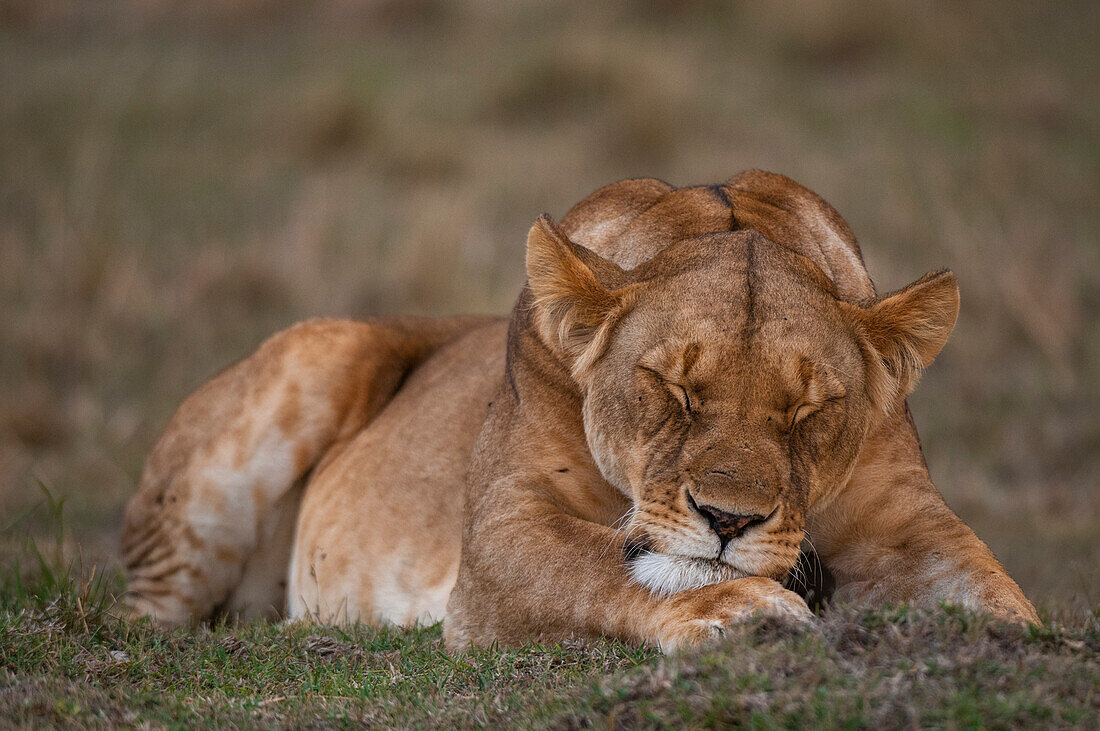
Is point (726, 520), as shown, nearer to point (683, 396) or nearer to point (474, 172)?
point (683, 396)

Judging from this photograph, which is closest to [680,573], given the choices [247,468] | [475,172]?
[247,468]

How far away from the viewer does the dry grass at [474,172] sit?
8.62 meters

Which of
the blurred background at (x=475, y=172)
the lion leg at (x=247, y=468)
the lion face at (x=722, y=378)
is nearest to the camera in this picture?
the lion face at (x=722, y=378)

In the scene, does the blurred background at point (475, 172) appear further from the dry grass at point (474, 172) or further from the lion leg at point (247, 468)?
the lion leg at point (247, 468)

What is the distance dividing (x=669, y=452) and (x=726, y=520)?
0.25m

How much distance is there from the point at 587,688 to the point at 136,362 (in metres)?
7.32

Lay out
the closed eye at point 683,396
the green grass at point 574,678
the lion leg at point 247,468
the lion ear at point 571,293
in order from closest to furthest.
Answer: the green grass at point 574,678, the closed eye at point 683,396, the lion ear at point 571,293, the lion leg at point 247,468

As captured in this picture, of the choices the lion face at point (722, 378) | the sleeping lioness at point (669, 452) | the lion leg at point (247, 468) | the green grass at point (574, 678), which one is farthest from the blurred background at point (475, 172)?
the lion face at point (722, 378)

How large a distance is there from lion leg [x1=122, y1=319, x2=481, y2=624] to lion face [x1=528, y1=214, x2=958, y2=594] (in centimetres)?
183

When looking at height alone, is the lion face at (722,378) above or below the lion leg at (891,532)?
above

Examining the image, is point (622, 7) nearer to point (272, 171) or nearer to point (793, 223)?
point (272, 171)

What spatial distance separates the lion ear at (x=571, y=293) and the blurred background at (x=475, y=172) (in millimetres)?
3152

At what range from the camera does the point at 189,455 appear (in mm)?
5320

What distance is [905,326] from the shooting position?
349 centimetres
